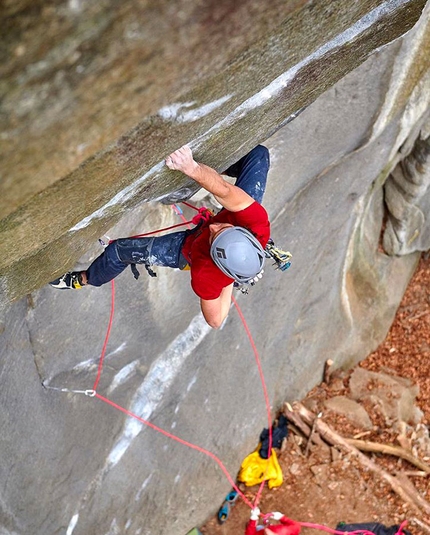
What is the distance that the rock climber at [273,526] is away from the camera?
6.65 metres

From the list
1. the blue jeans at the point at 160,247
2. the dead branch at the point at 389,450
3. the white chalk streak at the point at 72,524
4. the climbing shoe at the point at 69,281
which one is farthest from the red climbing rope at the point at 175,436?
the dead branch at the point at 389,450

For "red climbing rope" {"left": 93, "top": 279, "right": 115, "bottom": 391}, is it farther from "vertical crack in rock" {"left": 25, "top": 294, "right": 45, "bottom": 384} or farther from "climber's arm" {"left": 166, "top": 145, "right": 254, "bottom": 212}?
"climber's arm" {"left": 166, "top": 145, "right": 254, "bottom": 212}

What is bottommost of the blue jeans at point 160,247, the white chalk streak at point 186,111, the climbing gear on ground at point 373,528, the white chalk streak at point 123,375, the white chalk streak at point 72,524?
the climbing gear on ground at point 373,528

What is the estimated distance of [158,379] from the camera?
598 centimetres

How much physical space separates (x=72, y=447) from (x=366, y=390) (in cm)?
513

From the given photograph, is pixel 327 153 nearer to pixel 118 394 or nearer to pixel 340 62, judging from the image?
pixel 340 62

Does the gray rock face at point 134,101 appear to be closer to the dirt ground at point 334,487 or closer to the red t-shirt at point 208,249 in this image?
the red t-shirt at point 208,249

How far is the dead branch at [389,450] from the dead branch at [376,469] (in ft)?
0.35

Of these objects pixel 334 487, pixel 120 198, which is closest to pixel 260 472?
pixel 334 487

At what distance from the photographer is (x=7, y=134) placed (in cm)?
168

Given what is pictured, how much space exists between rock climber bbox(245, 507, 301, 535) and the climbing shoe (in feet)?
12.3

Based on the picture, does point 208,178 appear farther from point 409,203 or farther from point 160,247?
point 409,203

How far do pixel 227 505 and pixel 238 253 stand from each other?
4.95 m

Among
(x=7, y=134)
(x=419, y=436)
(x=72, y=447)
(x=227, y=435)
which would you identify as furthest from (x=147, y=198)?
(x=419, y=436)
